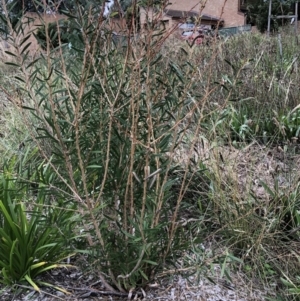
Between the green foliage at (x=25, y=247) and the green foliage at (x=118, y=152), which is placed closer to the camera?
the green foliage at (x=118, y=152)

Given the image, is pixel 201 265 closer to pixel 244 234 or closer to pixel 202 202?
pixel 244 234

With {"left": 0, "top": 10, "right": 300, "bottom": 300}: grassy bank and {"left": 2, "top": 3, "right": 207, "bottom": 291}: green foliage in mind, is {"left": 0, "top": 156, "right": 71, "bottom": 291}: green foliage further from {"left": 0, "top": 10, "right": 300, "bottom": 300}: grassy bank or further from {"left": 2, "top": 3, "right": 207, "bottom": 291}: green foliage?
{"left": 2, "top": 3, "right": 207, "bottom": 291}: green foliage

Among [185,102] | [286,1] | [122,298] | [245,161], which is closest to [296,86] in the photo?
[245,161]

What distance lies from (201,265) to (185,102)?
0.78 meters

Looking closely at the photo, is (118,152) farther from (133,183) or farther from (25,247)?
(25,247)

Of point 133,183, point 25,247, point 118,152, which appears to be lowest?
point 25,247

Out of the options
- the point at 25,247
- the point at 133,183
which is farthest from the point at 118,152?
the point at 25,247

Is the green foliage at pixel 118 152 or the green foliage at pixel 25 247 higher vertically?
the green foliage at pixel 118 152

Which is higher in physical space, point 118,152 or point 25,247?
point 118,152

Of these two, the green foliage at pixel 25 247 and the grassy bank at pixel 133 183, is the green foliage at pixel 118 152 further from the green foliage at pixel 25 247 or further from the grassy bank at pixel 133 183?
the green foliage at pixel 25 247

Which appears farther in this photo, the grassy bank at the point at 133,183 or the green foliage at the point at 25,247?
the green foliage at the point at 25,247

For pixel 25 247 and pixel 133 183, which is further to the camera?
pixel 25 247

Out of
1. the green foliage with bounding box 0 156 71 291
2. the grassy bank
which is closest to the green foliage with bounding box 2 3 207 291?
the grassy bank

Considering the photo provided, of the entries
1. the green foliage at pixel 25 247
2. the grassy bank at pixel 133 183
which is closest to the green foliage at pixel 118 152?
the grassy bank at pixel 133 183
